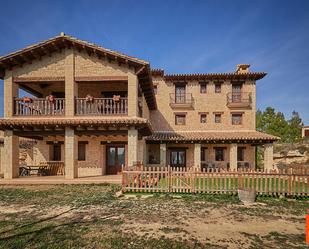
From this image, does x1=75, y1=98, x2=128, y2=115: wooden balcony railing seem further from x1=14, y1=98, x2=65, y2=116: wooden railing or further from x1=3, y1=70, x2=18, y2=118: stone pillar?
x1=3, y1=70, x2=18, y2=118: stone pillar

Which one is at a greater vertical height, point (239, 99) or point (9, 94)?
point (239, 99)

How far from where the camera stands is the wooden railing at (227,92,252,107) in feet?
73.4

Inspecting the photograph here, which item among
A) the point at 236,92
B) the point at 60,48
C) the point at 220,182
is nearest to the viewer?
the point at 220,182

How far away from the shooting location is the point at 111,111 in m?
13.3

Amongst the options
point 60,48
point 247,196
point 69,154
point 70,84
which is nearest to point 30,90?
point 60,48

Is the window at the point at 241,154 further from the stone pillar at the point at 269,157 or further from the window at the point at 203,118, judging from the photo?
the window at the point at 203,118

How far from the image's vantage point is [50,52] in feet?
44.9

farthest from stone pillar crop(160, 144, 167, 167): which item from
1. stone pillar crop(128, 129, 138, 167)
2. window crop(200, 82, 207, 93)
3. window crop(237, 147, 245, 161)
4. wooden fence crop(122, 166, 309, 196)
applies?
wooden fence crop(122, 166, 309, 196)

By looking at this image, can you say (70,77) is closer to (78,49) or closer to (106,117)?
(78,49)

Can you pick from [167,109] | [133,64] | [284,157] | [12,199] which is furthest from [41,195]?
[284,157]

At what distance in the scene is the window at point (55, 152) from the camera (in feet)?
58.2

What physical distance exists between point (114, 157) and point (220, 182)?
1001cm

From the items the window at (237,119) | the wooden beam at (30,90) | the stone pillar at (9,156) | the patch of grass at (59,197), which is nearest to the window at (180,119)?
the window at (237,119)

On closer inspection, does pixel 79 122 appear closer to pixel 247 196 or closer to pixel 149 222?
pixel 149 222
